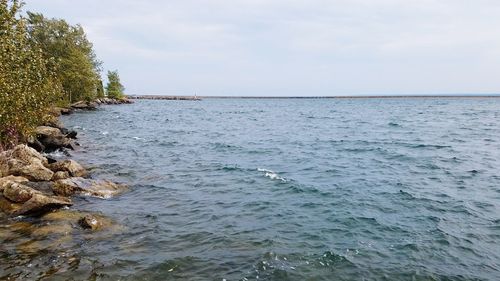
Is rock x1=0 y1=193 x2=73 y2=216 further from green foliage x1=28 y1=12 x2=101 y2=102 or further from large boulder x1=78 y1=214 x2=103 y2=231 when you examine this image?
green foliage x1=28 y1=12 x2=101 y2=102

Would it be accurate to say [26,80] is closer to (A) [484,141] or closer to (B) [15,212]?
(B) [15,212]

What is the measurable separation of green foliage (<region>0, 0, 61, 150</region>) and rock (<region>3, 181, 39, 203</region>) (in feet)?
21.1

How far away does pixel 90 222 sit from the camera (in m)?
13.4

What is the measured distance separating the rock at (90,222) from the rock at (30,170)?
22.6ft

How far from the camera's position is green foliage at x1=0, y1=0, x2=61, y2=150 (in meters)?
20.6

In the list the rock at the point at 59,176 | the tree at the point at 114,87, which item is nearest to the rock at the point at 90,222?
the rock at the point at 59,176

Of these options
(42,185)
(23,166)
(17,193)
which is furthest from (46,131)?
(17,193)

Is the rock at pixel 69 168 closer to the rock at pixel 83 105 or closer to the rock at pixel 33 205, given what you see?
the rock at pixel 33 205

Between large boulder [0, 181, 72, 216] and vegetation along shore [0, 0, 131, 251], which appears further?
large boulder [0, 181, 72, 216]

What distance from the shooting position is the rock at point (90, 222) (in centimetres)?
1334

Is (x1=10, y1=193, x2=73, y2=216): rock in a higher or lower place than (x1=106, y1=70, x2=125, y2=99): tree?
lower

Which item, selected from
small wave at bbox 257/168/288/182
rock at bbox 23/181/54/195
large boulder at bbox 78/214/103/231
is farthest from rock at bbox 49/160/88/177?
small wave at bbox 257/168/288/182

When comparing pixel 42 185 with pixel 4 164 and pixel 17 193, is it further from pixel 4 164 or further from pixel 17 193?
pixel 4 164

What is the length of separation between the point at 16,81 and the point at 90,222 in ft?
44.4
